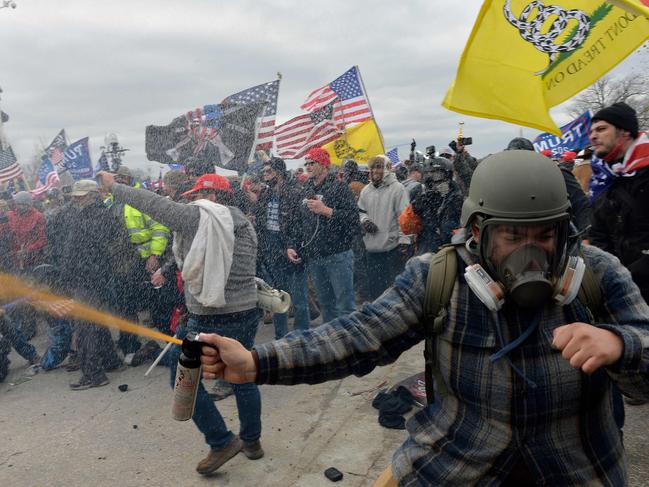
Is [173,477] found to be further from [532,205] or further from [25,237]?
[25,237]

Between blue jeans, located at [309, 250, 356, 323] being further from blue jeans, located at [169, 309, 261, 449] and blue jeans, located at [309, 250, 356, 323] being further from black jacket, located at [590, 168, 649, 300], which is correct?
black jacket, located at [590, 168, 649, 300]

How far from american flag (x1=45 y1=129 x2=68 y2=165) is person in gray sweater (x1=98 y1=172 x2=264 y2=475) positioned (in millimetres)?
13299

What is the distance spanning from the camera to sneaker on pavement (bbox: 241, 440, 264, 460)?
4070mm

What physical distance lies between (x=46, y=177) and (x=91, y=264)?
452 inches

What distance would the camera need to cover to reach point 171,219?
13.1 feet

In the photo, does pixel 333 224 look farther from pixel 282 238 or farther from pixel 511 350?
pixel 511 350

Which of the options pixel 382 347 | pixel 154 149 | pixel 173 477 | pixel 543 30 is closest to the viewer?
pixel 382 347

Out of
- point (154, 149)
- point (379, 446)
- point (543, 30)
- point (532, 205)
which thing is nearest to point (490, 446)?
point (532, 205)

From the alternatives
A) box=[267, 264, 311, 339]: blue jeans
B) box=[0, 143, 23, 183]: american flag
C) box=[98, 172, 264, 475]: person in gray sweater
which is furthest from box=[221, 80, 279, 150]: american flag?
box=[0, 143, 23, 183]: american flag

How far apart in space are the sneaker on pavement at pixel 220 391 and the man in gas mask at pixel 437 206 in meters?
2.42

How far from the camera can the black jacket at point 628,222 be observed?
12.0ft

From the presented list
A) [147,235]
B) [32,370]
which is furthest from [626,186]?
[32,370]

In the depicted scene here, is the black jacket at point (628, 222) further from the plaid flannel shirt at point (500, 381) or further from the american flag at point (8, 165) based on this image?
the american flag at point (8, 165)

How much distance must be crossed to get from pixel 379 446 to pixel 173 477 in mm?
1516
